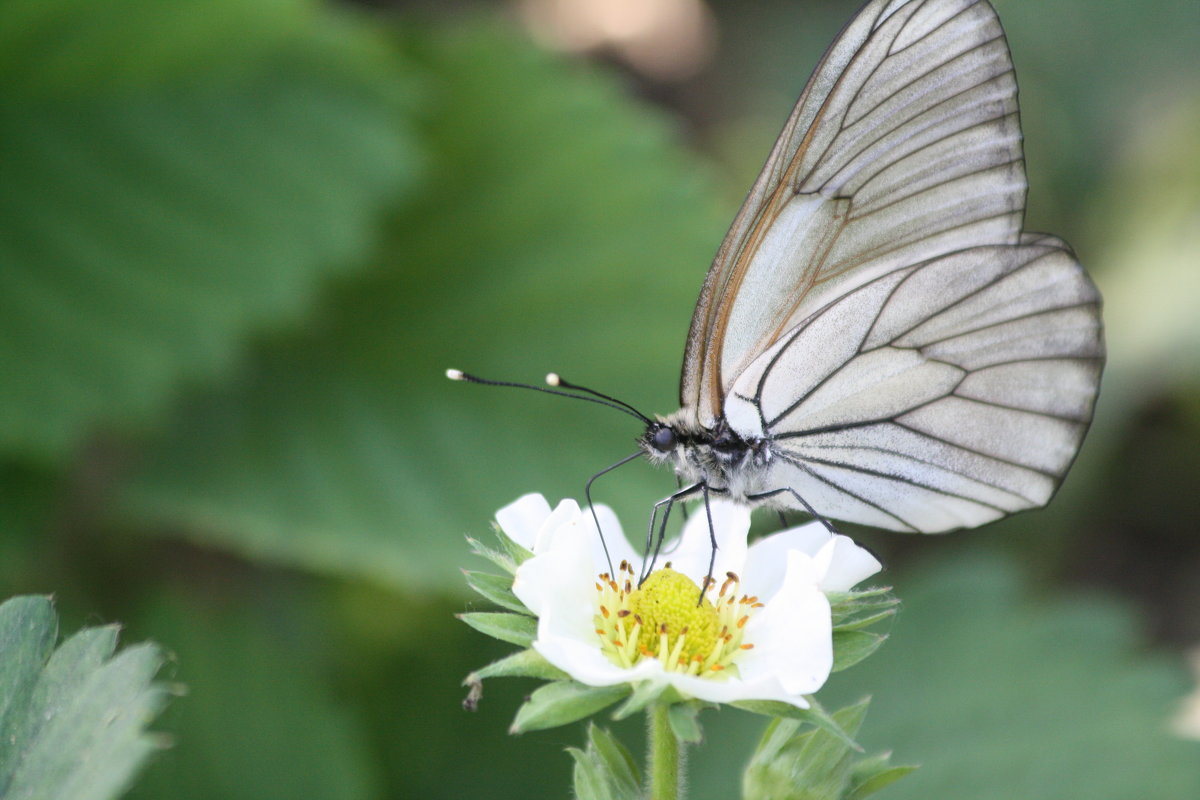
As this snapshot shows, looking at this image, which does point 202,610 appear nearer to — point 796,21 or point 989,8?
point 989,8

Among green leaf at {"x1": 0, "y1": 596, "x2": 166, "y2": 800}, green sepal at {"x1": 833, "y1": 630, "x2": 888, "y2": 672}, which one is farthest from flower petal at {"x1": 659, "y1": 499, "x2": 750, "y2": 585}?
green leaf at {"x1": 0, "y1": 596, "x2": 166, "y2": 800}

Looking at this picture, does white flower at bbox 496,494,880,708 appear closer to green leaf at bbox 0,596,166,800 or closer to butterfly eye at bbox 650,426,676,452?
butterfly eye at bbox 650,426,676,452

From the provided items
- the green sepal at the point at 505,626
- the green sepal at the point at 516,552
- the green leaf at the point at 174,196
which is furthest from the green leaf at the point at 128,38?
the green sepal at the point at 505,626

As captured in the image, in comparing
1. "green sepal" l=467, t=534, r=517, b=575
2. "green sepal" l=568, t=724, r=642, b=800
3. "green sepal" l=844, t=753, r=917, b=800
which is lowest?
"green sepal" l=568, t=724, r=642, b=800

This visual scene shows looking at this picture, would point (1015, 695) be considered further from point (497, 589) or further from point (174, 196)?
point (174, 196)

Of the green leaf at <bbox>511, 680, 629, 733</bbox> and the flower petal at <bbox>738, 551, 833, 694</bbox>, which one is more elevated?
the flower petal at <bbox>738, 551, 833, 694</bbox>

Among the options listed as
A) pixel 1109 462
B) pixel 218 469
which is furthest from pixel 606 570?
pixel 1109 462

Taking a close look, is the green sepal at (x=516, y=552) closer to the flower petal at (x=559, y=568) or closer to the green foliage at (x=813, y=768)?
the flower petal at (x=559, y=568)
